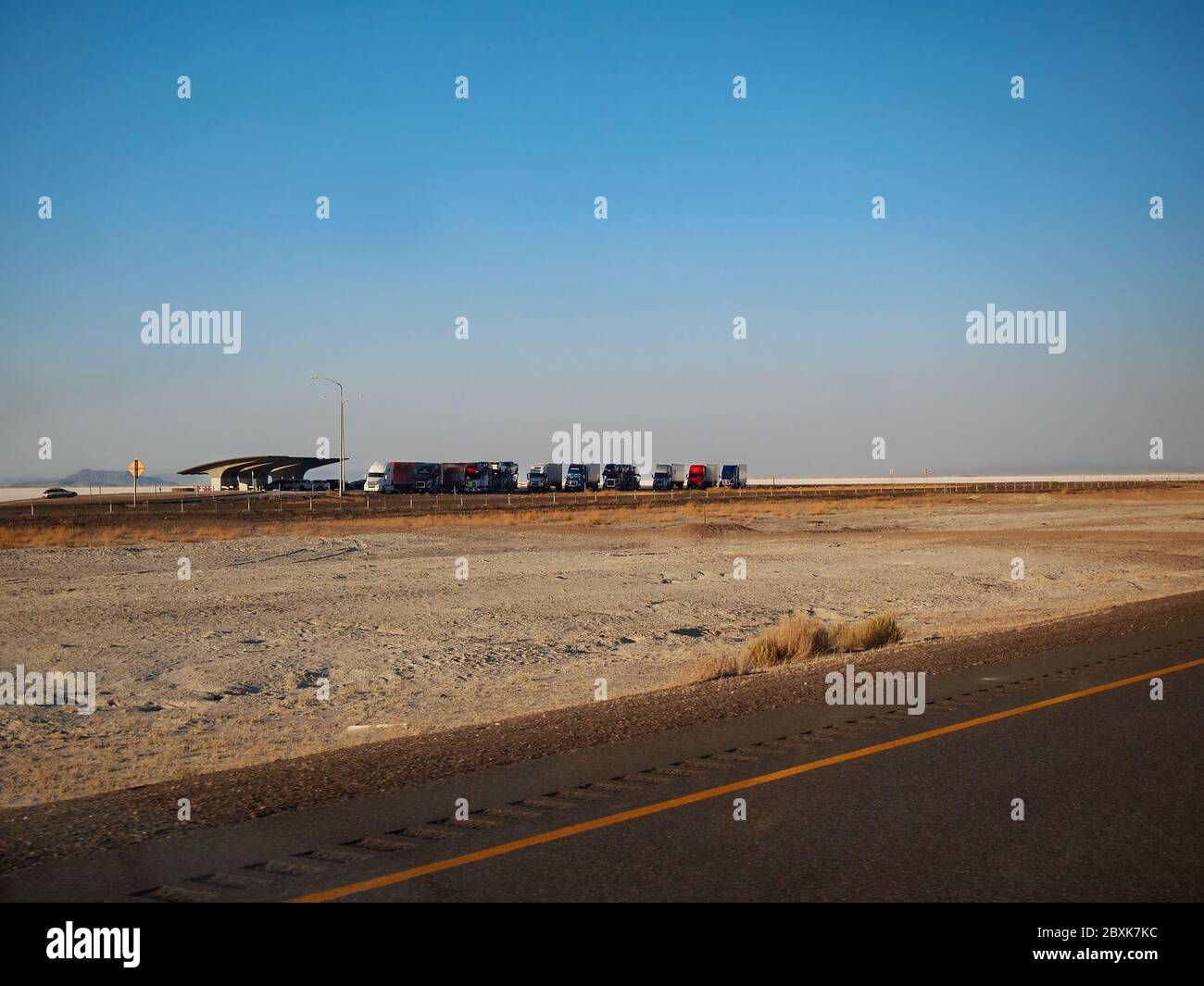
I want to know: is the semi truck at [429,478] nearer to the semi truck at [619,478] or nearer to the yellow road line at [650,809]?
the semi truck at [619,478]

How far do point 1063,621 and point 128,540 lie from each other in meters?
30.0

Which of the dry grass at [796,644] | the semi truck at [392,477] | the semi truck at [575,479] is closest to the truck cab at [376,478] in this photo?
the semi truck at [392,477]

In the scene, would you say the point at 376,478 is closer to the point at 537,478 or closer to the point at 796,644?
the point at 537,478

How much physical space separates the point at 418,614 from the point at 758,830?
13.8 m

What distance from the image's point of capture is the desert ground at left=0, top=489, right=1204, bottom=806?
35.8ft

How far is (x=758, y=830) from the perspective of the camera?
20.4 ft

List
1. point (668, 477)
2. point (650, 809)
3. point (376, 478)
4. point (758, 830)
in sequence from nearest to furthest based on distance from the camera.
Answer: point (758, 830), point (650, 809), point (376, 478), point (668, 477)

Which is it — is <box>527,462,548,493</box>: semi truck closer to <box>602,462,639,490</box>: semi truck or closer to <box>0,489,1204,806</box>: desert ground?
<box>602,462,639,490</box>: semi truck

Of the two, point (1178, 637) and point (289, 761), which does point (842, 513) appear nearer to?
point (1178, 637)

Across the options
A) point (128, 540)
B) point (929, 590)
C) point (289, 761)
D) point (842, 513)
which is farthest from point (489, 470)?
point (289, 761)

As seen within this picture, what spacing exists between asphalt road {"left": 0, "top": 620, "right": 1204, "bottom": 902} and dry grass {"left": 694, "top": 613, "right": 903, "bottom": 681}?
458cm

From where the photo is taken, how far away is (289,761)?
865 centimetres

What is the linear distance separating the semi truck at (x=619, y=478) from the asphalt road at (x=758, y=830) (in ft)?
341

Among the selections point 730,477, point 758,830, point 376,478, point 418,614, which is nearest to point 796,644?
point 418,614
